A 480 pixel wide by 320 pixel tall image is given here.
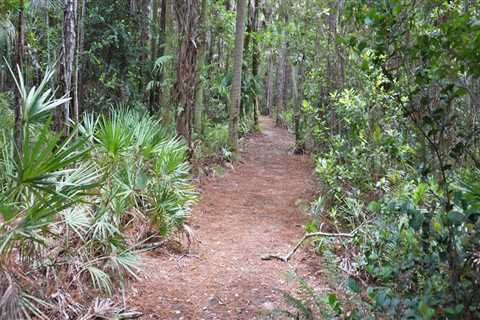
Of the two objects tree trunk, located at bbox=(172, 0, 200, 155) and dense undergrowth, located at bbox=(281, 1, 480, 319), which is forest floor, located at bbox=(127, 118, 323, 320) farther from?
tree trunk, located at bbox=(172, 0, 200, 155)

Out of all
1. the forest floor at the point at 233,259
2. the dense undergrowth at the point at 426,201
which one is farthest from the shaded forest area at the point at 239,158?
the forest floor at the point at 233,259

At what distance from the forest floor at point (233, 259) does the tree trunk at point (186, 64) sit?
1621mm

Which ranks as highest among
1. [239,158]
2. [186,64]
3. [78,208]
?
[186,64]

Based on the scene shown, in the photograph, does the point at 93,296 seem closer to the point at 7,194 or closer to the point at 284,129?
the point at 7,194

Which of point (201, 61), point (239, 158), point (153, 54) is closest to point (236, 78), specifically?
point (201, 61)

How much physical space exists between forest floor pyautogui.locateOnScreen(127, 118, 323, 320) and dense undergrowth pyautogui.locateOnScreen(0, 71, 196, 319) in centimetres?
43

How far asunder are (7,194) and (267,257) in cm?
371

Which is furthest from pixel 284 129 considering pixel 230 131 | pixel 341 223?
pixel 341 223

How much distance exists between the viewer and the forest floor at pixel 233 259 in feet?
16.8

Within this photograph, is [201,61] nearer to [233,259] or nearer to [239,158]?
[239,158]

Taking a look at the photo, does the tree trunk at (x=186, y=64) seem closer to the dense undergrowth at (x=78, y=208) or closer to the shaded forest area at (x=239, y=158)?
the shaded forest area at (x=239, y=158)

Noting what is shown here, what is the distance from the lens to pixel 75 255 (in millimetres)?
4918

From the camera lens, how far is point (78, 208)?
5.16 m

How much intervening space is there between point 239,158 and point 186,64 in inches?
187
